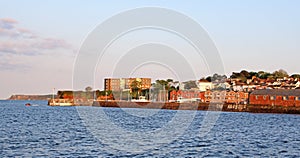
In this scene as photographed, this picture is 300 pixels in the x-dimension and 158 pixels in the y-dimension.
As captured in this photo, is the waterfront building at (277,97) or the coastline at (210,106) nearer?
the coastline at (210,106)

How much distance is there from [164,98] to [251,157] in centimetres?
15362

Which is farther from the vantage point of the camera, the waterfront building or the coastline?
the waterfront building

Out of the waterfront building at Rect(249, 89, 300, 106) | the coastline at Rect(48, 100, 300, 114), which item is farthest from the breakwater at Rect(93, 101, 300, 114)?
the waterfront building at Rect(249, 89, 300, 106)

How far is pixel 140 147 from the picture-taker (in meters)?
34.9

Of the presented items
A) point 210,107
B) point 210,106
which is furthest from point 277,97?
point 210,106

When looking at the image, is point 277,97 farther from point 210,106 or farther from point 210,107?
point 210,106

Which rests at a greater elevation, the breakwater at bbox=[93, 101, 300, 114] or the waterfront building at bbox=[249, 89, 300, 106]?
the waterfront building at bbox=[249, 89, 300, 106]

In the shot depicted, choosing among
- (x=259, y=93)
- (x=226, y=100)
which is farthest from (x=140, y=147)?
(x=226, y=100)

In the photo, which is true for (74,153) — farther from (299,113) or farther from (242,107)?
(242,107)

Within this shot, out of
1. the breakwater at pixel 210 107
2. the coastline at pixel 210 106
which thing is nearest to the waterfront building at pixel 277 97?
the coastline at pixel 210 106

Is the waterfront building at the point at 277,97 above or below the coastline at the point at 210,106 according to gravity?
above

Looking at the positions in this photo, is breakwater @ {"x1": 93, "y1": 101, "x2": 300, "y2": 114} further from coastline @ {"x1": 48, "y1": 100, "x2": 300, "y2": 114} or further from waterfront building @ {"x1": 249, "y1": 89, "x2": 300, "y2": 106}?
waterfront building @ {"x1": 249, "y1": 89, "x2": 300, "y2": 106}

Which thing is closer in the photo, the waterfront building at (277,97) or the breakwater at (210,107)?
the breakwater at (210,107)

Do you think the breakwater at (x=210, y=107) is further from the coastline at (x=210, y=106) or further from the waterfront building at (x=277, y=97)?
the waterfront building at (x=277, y=97)
